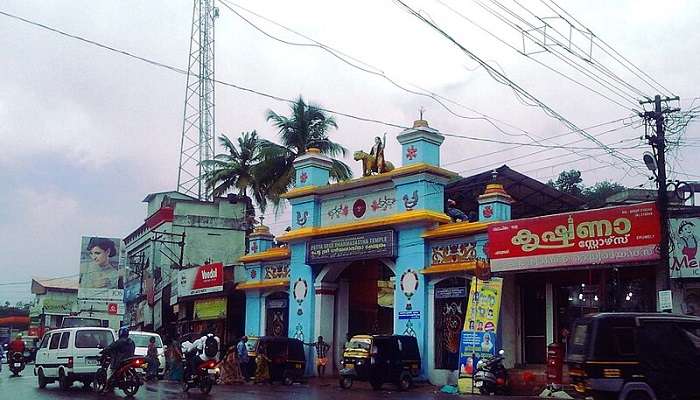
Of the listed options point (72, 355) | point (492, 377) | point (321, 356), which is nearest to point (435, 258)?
point (492, 377)

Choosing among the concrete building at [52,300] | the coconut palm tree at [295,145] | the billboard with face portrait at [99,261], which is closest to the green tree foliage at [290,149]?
the coconut palm tree at [295,145]

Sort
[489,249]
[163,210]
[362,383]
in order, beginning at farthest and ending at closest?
1. [163,210]
2. [362,383]
3. [489,249]

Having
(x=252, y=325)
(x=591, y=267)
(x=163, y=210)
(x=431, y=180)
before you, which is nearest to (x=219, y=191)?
(x=163, y=210)

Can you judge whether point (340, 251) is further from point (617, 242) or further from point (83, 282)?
point (83, 282)

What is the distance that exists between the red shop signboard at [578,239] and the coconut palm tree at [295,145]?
1857cm

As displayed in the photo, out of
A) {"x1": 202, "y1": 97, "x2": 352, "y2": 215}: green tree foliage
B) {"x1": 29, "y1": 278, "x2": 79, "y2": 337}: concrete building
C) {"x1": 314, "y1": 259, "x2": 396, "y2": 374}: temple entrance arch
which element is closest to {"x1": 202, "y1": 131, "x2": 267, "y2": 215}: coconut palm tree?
{"x1": 202, "y1": 97, "x2": 352, "y2": 215}: green tree foliage

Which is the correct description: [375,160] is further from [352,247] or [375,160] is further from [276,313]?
[276,313]

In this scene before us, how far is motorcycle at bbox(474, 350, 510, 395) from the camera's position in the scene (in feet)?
65.2

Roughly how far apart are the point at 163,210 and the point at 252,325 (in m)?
21.7

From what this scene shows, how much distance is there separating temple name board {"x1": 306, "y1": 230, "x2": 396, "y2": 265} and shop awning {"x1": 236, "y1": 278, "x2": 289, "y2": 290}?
2.19 metres

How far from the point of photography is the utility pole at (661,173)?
18391 millimetres

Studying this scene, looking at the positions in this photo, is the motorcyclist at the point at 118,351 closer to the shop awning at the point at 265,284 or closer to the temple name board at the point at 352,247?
the temple name board at the point at 352,247

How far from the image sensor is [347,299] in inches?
1141

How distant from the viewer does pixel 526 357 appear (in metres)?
22.9
